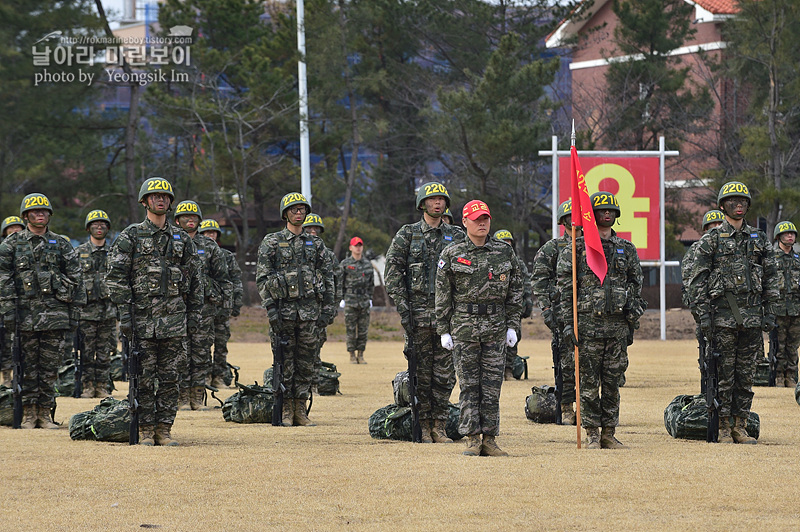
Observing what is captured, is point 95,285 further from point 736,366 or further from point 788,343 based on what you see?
point 788,343

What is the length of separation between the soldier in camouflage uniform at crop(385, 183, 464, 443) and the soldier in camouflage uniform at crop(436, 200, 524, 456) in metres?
0.93

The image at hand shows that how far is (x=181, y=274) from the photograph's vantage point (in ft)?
36.8

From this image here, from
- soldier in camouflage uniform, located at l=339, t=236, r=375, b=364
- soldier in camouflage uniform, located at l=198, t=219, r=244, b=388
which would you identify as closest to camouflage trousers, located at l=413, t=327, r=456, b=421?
soldier in camouflage uniform, located at l=198, t=219, r=244, b=388

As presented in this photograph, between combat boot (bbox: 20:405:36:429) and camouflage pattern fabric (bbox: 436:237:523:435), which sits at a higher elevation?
camouflage pattern fabric (bbox: 436:237:523:435)

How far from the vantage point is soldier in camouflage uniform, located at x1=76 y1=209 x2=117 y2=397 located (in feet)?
55.6

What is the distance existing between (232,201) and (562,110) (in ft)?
45.6

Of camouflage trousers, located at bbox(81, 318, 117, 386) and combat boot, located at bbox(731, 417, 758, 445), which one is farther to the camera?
camouflage trousers, located at bbox(81, 318, 117, 386)

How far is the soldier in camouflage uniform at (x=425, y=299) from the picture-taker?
11.3m

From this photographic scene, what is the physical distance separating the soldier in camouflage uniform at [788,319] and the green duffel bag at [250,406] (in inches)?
354

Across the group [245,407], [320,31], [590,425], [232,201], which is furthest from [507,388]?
[232,201]

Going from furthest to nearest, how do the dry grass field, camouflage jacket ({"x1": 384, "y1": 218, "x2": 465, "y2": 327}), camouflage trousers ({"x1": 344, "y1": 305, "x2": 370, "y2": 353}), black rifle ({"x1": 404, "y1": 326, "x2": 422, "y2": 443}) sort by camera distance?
1. camouflage trousers ({"x1": 344, "y1": 305, "x2": 370, "y2": 353})
2. camouflage jacket ({"x1": 384, "y1": 218, "x2": 465, "y2": 327})
3. black rifle ({"x1": 404, "y1": 326, "x2": 422, "y2": 443})
4. the dry grass field

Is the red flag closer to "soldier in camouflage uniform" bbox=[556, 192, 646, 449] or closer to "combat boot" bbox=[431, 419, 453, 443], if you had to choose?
"soldier in camouflage uniform" bbox=[556, 192, 646, 449]

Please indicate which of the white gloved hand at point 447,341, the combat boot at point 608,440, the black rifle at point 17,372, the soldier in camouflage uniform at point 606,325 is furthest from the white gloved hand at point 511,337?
the black rifle at point 17,372

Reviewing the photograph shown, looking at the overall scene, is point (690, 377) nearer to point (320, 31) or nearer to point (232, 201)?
point (320, 31)
